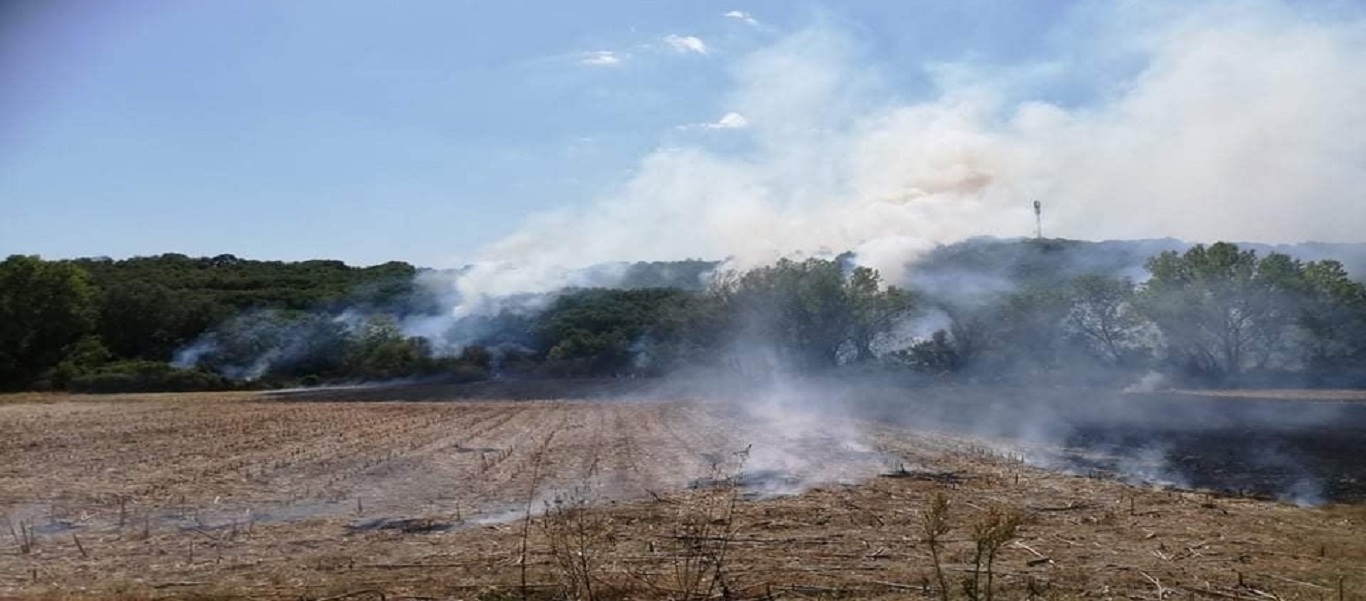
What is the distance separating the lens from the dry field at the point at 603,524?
7746mm

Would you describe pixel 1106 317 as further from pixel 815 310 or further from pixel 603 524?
pixel 603 524

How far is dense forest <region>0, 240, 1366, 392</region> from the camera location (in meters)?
37.7

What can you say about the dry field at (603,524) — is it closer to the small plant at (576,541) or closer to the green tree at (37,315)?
the small plant at (576,541)

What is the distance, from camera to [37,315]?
154ft

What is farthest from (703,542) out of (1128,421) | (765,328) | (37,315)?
(37,315)

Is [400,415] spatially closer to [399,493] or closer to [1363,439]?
[399,493]

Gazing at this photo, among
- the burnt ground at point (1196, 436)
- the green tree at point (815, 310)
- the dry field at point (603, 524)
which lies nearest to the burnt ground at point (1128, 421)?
the burnt ground at point (1196, 436)

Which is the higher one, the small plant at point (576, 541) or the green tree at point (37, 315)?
the green tree at point (37, 315)

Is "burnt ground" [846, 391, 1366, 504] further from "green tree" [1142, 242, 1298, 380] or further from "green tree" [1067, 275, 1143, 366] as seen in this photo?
"green tree" [1067, 275, 1143, 366]

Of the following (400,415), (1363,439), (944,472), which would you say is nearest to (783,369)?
(400,415)

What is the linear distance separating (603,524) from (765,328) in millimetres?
34415

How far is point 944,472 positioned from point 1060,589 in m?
6.87

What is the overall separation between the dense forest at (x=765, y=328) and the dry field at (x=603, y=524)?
24.7 meters

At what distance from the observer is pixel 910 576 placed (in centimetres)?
793
